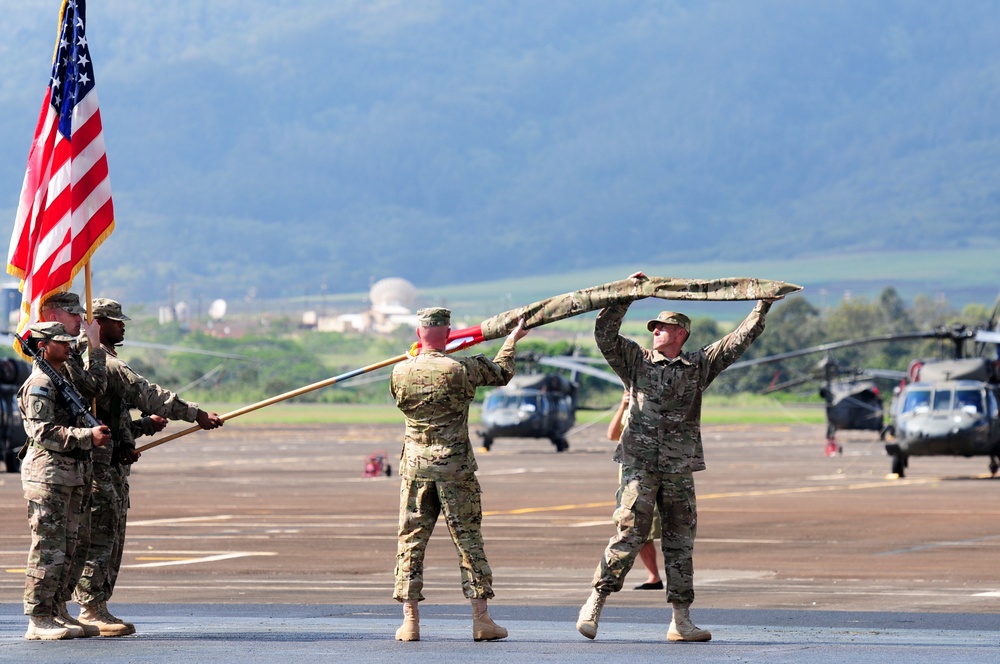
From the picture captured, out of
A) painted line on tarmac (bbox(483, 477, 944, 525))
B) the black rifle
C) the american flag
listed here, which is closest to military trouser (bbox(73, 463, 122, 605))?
the black rifle

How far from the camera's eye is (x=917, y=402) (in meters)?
40.4

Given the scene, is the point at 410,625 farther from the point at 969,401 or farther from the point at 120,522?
the point at 969,401

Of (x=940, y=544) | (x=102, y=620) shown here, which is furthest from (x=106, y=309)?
(x=940, y=544)

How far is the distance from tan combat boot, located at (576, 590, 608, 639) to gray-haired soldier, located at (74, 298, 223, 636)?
297cm

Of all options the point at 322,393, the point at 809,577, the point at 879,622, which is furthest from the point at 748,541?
the point at 322,393

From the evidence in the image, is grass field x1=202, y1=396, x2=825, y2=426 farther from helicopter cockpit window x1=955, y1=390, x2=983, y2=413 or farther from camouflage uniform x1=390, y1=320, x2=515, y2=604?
camouflage uniform x1=390, y1=320, x2=515, y2=604

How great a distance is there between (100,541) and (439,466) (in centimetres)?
240

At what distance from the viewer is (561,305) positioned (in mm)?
12469

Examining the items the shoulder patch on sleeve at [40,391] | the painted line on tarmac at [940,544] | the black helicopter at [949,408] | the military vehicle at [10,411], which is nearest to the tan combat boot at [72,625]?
the shoulder patch on sleeve at [40,391]

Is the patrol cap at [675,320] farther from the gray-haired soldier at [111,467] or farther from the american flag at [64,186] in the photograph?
the american flag at [64,186]

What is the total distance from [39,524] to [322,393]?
160 m

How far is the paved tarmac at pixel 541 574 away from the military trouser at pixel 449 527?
1.32ft

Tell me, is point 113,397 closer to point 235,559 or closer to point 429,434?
point 429,434

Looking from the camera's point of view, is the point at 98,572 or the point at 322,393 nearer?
the point at 98,572
